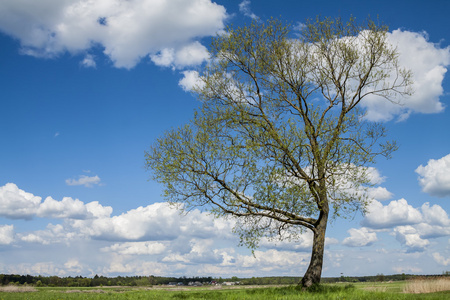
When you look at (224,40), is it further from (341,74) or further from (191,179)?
(191,179)

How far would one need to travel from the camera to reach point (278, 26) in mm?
25281

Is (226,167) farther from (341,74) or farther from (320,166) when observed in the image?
(341,74)

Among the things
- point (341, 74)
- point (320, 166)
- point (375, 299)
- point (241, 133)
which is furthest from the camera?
point (341, 74)

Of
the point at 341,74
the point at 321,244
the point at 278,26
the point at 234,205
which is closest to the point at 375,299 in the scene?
the point at 321,244

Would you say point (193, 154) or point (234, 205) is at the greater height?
point (193, 154)

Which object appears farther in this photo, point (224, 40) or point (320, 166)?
point (224, 40)

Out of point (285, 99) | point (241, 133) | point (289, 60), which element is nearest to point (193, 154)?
point (241, 133)

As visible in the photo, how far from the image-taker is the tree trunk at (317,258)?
71.9 ft

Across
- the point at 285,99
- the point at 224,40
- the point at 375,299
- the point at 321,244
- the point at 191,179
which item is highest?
the point at 224,40

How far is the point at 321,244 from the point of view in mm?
22250

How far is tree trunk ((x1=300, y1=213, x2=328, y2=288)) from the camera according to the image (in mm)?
21906

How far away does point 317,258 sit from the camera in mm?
22125

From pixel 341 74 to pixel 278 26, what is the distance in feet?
18.2

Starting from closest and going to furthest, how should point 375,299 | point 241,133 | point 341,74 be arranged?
point 375,299, point 241,133, point 341,74
